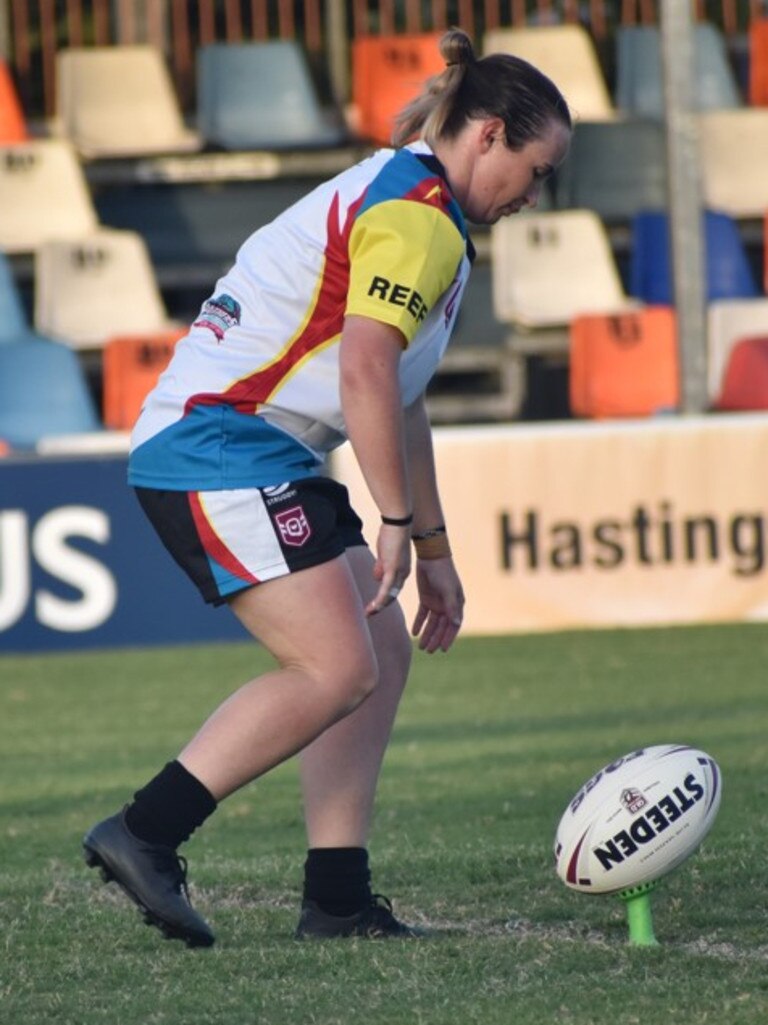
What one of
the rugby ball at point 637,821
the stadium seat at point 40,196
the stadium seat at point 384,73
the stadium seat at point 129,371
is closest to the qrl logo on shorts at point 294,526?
the rugby ball at point 637,821

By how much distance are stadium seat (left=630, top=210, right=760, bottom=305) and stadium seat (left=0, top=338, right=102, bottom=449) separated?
4.21m

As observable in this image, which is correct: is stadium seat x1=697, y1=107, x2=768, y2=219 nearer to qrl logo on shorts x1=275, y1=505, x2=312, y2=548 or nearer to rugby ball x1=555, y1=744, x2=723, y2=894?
rugby ball x1=555, y1=744, x2=723, y2=894

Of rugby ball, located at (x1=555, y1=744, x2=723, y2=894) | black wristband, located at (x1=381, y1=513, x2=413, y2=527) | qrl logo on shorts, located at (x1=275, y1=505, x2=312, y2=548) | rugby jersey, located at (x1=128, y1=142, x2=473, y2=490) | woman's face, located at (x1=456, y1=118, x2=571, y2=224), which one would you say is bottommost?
rugby ball, located at (x1=555, y1=744, x2=723, y2=894)

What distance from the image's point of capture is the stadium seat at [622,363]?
44.5 feet

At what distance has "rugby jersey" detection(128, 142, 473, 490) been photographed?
4066mm

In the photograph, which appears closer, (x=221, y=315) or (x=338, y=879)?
(x=221, y=315)

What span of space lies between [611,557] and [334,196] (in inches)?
291

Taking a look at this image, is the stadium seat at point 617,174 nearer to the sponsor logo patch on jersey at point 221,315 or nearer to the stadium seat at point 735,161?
the stadium seat at point 735,161

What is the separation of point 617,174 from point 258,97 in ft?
9.15

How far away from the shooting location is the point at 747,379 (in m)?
13.0

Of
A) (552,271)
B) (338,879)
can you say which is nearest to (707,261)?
(552,271)

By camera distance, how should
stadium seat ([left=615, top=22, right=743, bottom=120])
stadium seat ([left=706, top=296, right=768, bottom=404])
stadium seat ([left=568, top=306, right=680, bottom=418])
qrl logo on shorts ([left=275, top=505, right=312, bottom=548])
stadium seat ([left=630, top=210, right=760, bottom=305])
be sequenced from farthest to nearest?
stadium seat ([left=615, top=22, right=743, bottom=120]), stadium seat ([left=630, top=210, right=760, bottom=305]), stadium seat ([left=706, top=296, right=768, bottom=404]), stadium seat ([left=568, top=306, right=680, bottom=418]), qrl logo on shorts ([left=275, top=505, right=312, bottom=548])

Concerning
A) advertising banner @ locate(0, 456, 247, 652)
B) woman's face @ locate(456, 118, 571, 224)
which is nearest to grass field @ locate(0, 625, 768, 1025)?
advertising banner @ locate(0, 456, 247, 652)

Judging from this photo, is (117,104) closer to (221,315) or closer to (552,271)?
(552,271)
